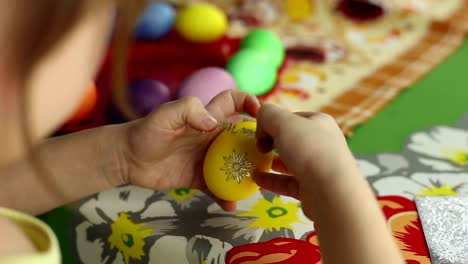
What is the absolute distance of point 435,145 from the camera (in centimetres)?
81

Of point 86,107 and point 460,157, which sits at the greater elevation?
point 86,107

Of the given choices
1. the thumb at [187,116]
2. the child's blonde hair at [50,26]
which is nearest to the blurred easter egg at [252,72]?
the thumb at [187,116]

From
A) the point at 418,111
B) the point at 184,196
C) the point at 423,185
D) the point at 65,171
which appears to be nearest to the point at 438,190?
the point at 423,185

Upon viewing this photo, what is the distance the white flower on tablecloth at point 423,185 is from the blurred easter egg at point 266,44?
0.89 feet

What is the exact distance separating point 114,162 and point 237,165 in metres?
0.13

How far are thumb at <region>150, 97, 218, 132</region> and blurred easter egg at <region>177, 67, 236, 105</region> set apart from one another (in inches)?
7.2

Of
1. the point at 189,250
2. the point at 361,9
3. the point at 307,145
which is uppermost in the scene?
the point at 361,9

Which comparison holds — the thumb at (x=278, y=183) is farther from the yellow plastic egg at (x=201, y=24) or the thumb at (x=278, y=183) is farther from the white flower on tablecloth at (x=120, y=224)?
the yellow plastic egg at (x=201, y=24)

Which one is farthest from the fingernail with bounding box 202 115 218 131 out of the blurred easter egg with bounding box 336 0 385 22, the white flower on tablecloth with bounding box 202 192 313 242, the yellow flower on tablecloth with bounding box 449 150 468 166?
the blurred easter egg with bounding box 336 0 385 22

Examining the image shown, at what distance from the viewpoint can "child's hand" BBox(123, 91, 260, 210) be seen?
0.64m

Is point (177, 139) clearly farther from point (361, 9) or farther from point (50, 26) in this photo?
point (361, 9)

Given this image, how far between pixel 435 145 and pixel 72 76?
49 cm

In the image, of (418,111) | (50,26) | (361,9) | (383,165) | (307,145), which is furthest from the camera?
(361,9)

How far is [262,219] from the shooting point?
69 centimetres
